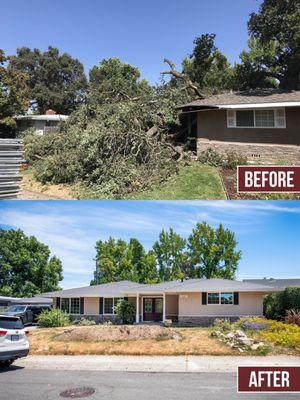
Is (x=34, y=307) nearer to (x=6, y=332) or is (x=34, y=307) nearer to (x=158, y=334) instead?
(x=158, y=334)

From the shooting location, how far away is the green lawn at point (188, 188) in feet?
47.8

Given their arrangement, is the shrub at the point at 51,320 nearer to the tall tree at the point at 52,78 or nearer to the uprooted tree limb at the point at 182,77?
the uprooted tree limb at the point at 182,77

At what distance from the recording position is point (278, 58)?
123 feet

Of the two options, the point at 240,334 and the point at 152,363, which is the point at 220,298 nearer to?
the point at 240,334

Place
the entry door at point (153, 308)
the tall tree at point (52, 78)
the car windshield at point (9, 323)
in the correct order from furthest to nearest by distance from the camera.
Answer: the tall tree at point (52, 78), the entry door at point (153, 308), the car windshield at point (9, 323)

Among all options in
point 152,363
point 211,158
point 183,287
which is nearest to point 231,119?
point 211,158

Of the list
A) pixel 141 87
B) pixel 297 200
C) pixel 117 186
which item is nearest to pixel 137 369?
pixel 297 200

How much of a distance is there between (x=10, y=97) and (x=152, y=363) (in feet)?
91.8

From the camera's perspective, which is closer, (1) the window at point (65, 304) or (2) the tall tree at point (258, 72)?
(1) the window at point (65, 304)

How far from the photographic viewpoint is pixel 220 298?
1027 inches

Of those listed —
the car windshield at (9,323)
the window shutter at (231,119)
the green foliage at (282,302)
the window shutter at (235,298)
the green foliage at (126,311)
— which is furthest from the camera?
the green foliage at (126,311)

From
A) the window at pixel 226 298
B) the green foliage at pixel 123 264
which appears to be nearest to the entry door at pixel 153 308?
the window at pixel 226 298

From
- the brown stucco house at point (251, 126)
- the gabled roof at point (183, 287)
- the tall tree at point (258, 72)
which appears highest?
the tall tree at point (258, 72)

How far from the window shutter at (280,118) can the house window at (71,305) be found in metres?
16.7
